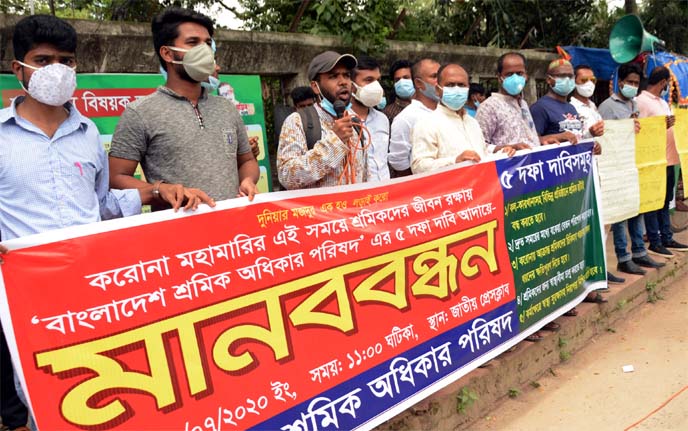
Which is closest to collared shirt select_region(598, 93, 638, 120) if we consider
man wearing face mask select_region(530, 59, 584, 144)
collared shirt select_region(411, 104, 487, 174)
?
man wearing face mask select_region(530, 59, 584, 144)

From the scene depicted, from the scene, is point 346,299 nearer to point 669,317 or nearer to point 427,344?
point 427,344

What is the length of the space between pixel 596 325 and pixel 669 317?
80 centimetres

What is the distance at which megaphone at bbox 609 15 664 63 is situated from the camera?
25.7 ft

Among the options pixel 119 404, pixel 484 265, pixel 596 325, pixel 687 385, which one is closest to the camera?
pixel 119 404

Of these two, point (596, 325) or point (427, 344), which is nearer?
point (427, 344)

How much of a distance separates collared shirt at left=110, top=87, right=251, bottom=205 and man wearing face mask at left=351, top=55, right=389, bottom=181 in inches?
37.9

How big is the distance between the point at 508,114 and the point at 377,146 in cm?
118

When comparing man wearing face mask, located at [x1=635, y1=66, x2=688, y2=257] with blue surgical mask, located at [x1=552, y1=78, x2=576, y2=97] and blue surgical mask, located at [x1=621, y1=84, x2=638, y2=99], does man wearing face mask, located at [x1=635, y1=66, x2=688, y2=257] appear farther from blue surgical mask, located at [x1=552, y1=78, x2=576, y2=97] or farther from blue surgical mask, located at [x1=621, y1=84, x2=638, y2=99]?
blue surgical mask, located at [x1=552, y1=78, x2=576, y2=97]

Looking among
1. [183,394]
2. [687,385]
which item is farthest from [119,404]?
[687,385]

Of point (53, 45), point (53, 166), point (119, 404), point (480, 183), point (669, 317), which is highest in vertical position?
point (53, 45)

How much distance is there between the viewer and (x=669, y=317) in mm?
4812

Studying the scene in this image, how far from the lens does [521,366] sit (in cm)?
366

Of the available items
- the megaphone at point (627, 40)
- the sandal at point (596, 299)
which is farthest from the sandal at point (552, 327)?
the megaphone at point (627, 40)

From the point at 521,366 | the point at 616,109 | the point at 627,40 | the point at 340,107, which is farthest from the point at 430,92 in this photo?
the point at 627,40
